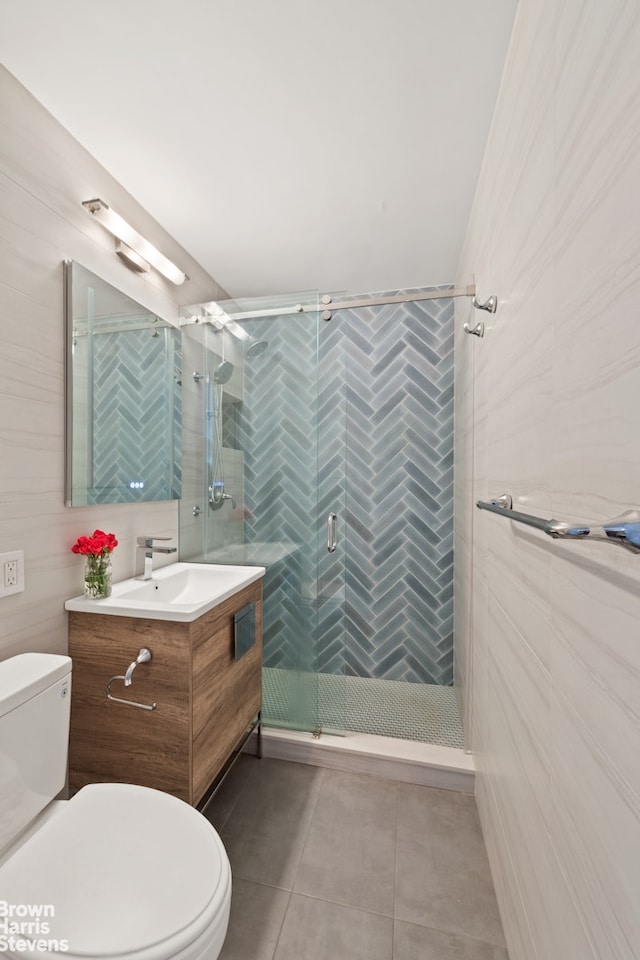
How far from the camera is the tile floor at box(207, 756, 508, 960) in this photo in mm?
1232

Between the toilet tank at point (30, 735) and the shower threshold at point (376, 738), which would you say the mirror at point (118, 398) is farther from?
the shower threshold at point (376, 738)

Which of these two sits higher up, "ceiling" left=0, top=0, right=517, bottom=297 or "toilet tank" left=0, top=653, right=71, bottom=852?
"ceiling" left=0, top=0, right=517, bottom=297

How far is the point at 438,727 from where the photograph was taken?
2129 mm

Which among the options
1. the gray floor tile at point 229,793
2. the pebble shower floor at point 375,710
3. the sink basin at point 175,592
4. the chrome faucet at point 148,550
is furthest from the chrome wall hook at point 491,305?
the gray floor tile at point 229,793

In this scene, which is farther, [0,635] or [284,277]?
[284,277]

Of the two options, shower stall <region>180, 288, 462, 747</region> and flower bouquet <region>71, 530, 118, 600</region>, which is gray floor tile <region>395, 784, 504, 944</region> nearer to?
shower stall <region>180, 288, 462, 747</region>

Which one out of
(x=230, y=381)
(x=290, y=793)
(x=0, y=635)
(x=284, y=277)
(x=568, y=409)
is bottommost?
(x=290, y=793)

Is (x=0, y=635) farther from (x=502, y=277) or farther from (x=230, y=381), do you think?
(x=502, y=277)

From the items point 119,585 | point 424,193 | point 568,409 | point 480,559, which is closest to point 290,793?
point 119,585

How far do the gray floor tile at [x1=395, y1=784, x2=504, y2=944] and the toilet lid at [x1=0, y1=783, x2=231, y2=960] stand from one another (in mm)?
809

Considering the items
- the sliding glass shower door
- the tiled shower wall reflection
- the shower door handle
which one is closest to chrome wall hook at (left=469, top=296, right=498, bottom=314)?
the sliding glass shower door

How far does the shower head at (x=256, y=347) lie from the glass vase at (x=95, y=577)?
1.18 metres

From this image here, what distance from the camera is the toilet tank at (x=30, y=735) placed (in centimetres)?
100

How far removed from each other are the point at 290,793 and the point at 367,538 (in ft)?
4.71
